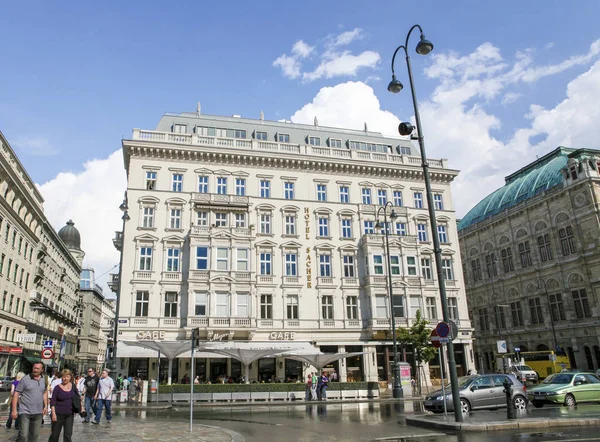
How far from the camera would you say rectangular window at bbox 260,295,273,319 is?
125 feet

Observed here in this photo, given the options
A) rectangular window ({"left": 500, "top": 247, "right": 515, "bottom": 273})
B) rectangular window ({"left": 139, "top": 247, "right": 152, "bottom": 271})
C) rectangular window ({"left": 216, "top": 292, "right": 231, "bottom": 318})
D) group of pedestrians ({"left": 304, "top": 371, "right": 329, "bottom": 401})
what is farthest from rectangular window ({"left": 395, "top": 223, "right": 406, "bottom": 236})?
rectangular window ({"left": 500, "top": 247, "right": 515, "bottom": 273})

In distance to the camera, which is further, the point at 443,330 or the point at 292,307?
the point at 292,307

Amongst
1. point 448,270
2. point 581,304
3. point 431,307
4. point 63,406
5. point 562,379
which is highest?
point 448,270

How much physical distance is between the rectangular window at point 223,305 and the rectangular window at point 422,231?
1900 cm

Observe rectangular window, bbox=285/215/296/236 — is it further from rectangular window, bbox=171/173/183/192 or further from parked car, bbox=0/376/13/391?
parked car, bbox=0/376/13/391

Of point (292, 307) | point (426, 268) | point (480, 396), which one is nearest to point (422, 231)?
point (426, 268)

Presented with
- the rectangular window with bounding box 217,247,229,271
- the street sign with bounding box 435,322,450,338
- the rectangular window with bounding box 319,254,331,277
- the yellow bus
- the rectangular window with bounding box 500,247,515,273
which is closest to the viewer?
the street sign with bounding box 435,322,450,338

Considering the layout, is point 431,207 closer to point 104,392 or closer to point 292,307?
point 104,392

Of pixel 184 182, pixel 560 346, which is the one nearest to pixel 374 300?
pixel 184 182

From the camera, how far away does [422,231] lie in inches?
1738

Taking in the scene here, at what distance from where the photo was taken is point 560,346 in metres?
55.2

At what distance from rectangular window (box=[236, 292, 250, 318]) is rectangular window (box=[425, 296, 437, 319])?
16.0 metres

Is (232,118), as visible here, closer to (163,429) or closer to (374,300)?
(374,300)

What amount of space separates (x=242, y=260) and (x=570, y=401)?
24871 mm
